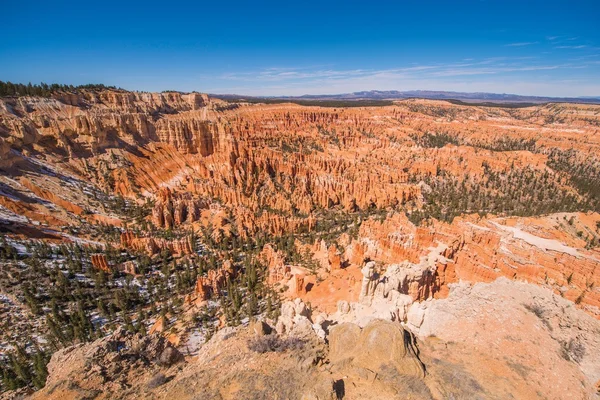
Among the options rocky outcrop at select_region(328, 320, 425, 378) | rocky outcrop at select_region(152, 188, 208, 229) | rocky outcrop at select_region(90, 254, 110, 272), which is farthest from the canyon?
rocky outcrop at select_region(152, 188, 208, 229)

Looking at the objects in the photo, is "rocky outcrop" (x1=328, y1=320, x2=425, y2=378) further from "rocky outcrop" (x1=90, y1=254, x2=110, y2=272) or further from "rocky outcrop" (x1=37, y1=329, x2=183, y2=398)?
"rocky outcrop" (x1=90, y1=254, x2=110, y2=272)

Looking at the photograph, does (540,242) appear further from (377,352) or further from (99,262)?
(99,262)

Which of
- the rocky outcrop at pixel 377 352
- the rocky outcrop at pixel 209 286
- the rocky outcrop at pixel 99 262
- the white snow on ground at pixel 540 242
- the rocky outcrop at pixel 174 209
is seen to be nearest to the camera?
the rocky outcrop at pixel 377 352

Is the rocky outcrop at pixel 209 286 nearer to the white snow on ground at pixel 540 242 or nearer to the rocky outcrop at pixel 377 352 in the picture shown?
the rocky outcrop at pixel 377 352

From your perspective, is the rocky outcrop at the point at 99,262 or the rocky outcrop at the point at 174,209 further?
the rocky outcrop at the point at 174,209

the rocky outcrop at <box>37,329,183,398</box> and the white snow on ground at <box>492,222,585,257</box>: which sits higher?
the rocky outcrop at <box>37,329,183,398</box>

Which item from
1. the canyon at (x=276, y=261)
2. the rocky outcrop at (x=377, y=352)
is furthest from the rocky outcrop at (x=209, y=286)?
the rocky outcrop at (x=377, y=352)

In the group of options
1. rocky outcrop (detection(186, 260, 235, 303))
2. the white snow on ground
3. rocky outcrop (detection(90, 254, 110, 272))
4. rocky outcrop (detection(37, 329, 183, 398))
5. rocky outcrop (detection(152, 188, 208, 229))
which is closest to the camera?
rocky outcrop (detection(37, 329, 183, 398))

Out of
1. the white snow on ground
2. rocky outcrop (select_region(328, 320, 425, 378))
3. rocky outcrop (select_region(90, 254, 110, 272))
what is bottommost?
rocky outcrop (select_region(90, 254, 110, 272))
